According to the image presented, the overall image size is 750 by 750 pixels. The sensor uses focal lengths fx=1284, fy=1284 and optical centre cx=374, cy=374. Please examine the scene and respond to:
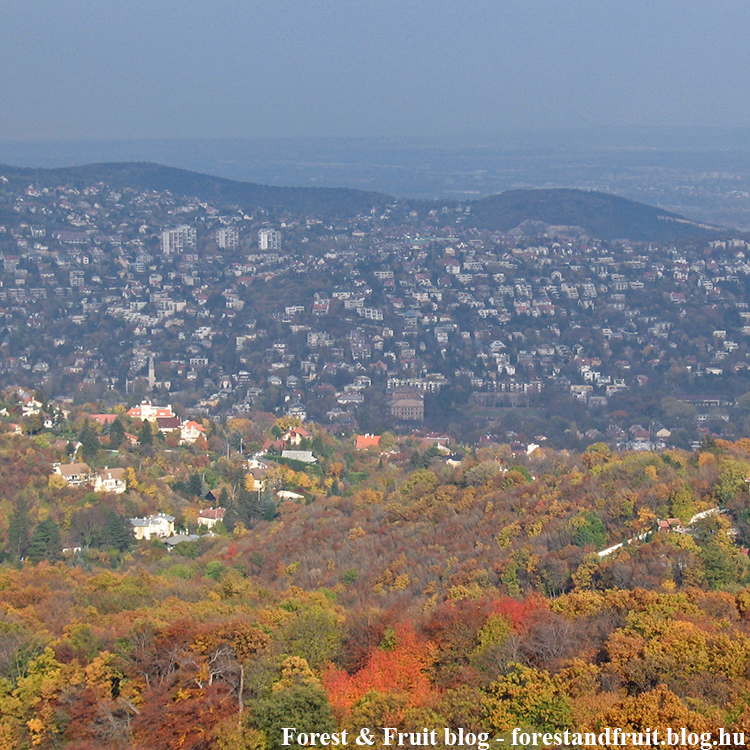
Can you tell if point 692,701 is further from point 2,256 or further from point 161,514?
point 2,256

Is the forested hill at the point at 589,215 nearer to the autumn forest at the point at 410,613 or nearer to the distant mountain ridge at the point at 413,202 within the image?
the distant mountain ridge at the point at 413,202

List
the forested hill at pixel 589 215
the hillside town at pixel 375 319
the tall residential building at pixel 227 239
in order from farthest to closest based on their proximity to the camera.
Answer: the forested hill at pixel 589 215
the tall residential building at pixel 227 239
the hillside town at pixel 375 319

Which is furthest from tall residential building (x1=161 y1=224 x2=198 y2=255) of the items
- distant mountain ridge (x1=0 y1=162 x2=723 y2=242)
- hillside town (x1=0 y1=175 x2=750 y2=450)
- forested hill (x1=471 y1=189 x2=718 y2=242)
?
forested hill (x1=471 y1=189 x2=718 y2=242)

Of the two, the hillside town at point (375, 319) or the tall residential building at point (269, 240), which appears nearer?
the hillside town at point (375, 319)

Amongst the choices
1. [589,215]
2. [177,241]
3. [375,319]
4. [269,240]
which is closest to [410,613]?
[375,319]

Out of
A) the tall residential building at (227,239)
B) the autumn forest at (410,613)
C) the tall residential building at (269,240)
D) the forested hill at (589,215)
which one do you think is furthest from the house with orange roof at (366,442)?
the forested hill at (589,215)

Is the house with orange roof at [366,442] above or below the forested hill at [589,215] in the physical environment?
below

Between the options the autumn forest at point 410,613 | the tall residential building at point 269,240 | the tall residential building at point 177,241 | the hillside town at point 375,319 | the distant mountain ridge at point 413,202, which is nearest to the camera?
the autumn forest at point 410,613
